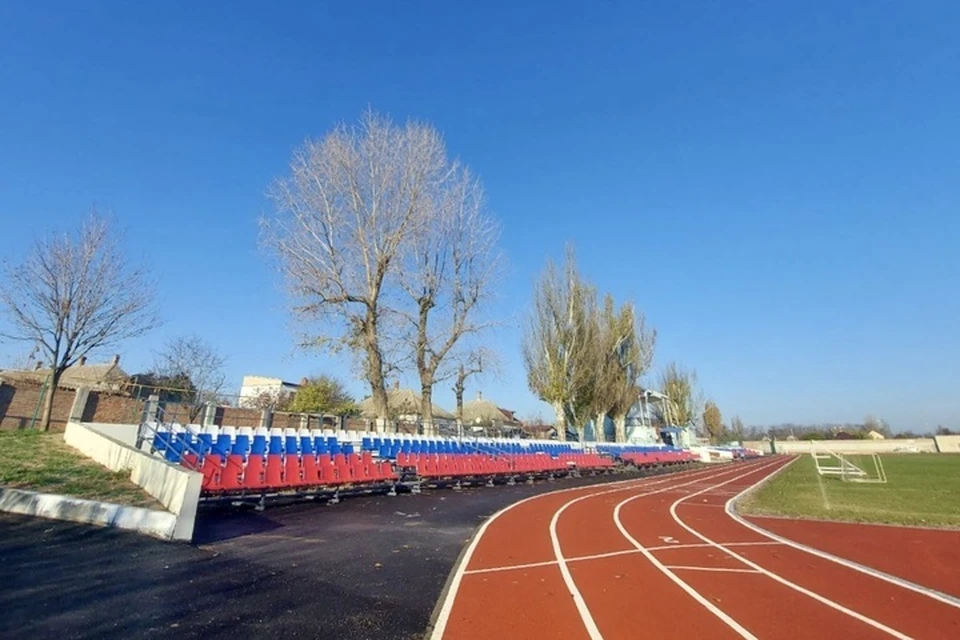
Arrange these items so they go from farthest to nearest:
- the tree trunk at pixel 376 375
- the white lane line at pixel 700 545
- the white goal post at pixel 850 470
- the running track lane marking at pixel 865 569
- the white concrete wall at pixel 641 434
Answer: the white concrete wall at pixel 641 434 < the tree trunk at pixel 376 375 < the white goal post at pixel 850 470 < the white lane line at pixel 700 545 < the running track lane marking at pixel 865 569

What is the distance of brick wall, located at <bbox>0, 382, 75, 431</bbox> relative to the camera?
15289 millimetres

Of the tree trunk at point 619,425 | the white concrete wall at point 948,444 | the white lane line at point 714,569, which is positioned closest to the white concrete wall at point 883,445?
the white concrete wall at point 948,444

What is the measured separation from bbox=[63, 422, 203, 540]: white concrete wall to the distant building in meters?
8.05

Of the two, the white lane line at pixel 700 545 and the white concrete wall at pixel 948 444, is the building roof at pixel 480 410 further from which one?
the white concrete wall at pixel 948 444

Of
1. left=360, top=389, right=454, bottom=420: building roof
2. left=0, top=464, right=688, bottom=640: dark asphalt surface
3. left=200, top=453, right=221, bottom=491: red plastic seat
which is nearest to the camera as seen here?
left=0, top=464, right=688, bottom=640: dark asphalt surface

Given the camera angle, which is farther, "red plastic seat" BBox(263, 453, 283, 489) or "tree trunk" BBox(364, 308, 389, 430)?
"tree trunk" BBox(364, 308, 389, 430)

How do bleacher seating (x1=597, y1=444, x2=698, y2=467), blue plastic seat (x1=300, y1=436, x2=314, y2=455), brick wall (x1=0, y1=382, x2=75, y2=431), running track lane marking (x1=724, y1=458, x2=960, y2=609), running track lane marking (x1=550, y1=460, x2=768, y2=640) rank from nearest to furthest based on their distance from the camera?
1. running track lane marking (x1=550, y1=460, x2=768, y2=640)
2. running track lane marking (x1=724, y1=458, x2=960, y2=609)
3. blue plastic seat (x1=300, y1=436, x2=314, y2=455)
4. brick wall (x1=0, y1=382, x2=75, y2=431)
5. bleacher seating (x1=597, y1=444, x2=698, y2=467)

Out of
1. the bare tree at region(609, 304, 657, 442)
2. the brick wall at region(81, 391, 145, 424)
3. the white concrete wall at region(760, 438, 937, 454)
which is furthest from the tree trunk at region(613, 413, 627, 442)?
the white concrete wall at region(760, 438, 937, 454)

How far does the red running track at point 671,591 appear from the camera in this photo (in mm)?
4395

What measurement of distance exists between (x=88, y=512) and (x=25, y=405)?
1322cm

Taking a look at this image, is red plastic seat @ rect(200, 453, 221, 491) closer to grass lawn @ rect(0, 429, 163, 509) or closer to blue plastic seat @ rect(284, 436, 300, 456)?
grass lawn @ rect(0, 429, 163, 509)

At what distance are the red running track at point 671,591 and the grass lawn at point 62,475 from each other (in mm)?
5431

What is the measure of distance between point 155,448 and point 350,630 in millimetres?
7636

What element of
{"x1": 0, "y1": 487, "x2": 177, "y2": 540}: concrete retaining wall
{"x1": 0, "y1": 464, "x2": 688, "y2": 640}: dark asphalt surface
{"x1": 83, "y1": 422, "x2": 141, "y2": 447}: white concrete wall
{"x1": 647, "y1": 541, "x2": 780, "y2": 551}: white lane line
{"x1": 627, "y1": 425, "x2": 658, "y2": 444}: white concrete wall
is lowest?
{"x1": 647, "y1": 541, "x2": 780, "y2": 551}: white lane line
